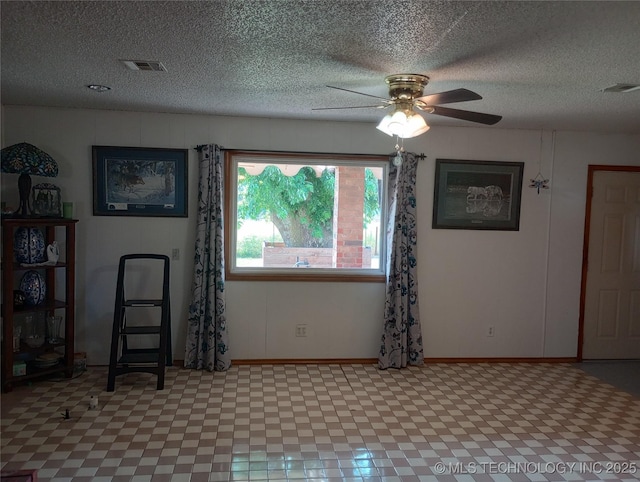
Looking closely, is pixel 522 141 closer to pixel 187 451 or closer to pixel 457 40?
pixel 457 40

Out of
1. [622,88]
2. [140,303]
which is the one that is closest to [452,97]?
[622,88]

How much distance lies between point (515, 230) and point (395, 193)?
129cm

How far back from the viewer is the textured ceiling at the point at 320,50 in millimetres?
2068

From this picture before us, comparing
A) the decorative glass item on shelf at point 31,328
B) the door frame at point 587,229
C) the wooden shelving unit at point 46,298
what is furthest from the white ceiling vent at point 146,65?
the door frame at point 587,229

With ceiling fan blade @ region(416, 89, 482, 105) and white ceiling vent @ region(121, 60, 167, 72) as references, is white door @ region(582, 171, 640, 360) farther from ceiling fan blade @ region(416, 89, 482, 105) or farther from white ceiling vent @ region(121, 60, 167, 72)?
white ceiling vent @ region(121, 60, 167, 72)

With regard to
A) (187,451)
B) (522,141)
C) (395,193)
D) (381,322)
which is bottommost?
(187,451)

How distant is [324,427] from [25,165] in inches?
117

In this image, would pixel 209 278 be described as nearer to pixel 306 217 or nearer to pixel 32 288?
pixel 306 217

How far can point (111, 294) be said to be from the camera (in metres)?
4.57

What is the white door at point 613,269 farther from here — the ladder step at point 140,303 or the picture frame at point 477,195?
the ladder step at point 140,303

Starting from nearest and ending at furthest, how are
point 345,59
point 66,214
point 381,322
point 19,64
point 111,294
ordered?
point 345,59 → point 19,64 → point 66,214 → point 111,294 → point 381,322

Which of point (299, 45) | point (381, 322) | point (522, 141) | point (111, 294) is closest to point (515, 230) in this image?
point (522, 141)

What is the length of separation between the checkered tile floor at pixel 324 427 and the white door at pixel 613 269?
839mm

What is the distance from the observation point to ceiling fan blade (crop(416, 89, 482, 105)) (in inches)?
99.3
